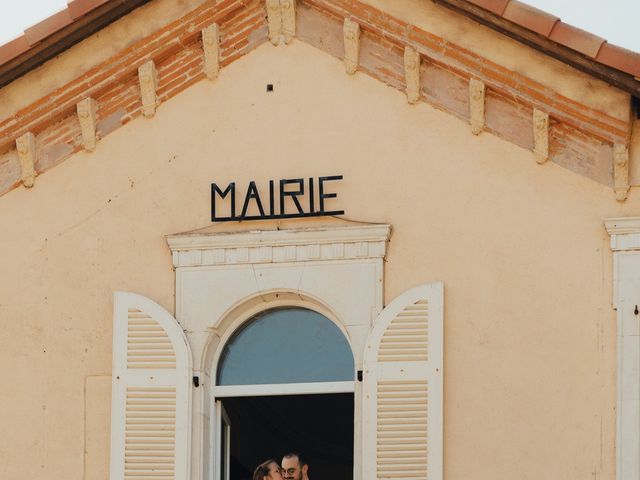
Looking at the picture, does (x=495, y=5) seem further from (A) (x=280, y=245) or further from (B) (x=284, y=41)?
(A) (x=280, y=245)

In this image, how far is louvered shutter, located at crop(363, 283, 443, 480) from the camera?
16031 mm

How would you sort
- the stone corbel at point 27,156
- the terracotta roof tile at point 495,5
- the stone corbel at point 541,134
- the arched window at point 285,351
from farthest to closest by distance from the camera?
the stone corbel at point 27,156
the arched window at point 285,351
the stone corbel at point 541,134
the terracotta roof tile at point 495,5

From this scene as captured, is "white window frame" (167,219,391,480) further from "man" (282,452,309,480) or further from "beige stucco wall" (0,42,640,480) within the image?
"man" (282,452,309,480)

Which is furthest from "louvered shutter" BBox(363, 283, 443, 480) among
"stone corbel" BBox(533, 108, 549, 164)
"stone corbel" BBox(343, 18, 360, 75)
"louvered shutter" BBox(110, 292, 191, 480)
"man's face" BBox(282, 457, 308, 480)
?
"stone corbel" BBox(343, 18, 360, 75)

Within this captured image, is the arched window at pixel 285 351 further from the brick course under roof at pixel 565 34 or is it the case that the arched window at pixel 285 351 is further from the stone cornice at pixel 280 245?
the brick course under roof at pixel 565 34

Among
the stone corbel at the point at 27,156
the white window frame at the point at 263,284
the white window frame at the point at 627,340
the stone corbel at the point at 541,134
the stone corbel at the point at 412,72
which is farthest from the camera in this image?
the stone corbel at the point at 27,156

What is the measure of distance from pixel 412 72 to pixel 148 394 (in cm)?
339

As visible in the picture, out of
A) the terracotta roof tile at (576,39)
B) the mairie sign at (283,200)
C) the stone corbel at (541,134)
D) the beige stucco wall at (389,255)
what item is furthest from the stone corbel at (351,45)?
the terracotta roof tile at (576,39)

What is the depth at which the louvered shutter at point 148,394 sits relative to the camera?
648 inches

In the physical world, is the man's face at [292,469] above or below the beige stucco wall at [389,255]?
below

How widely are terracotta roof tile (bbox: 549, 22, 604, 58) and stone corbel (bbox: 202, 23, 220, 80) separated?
2.94 m

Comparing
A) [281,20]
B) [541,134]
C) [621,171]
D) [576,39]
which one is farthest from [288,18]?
[621,171]

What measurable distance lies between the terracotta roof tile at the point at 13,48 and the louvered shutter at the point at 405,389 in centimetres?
371

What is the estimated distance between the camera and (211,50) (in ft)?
56.6
